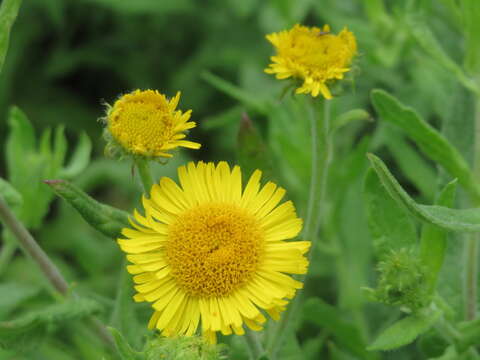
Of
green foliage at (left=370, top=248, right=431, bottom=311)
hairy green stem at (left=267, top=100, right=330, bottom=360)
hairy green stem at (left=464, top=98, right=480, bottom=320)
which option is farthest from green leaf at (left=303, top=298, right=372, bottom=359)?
green foliage at (left=370, top=248, right=431, bottom=311)

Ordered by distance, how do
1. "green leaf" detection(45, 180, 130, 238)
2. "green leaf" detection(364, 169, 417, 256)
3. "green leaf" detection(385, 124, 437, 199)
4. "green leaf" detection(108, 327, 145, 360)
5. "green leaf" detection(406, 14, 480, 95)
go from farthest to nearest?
1. "green leaf" detection(385, 124, 437, 199)
2. "green leaf" detection(406, 14, 480, 95)
3. "green leaf" detection(364, 169, 417, 256)
4. "green leaf" detection(45, 180, 130, 238)
5. "green leaf" detection(108, 327, 145, 360)

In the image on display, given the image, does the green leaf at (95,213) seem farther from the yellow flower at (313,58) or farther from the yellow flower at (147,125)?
the yellow flower at (313,58)

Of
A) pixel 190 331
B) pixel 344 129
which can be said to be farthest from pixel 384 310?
pixel 190 331

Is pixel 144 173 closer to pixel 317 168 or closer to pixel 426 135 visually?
pixel 317 168

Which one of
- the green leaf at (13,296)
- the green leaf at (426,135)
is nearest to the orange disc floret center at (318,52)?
the green leaf at (426,135)

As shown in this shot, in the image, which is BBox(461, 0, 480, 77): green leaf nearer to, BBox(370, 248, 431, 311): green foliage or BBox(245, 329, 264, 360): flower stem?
BBox(370, 248, 431, 311): green foliage

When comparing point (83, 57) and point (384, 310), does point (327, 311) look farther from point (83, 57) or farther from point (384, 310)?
point (83, 57)
